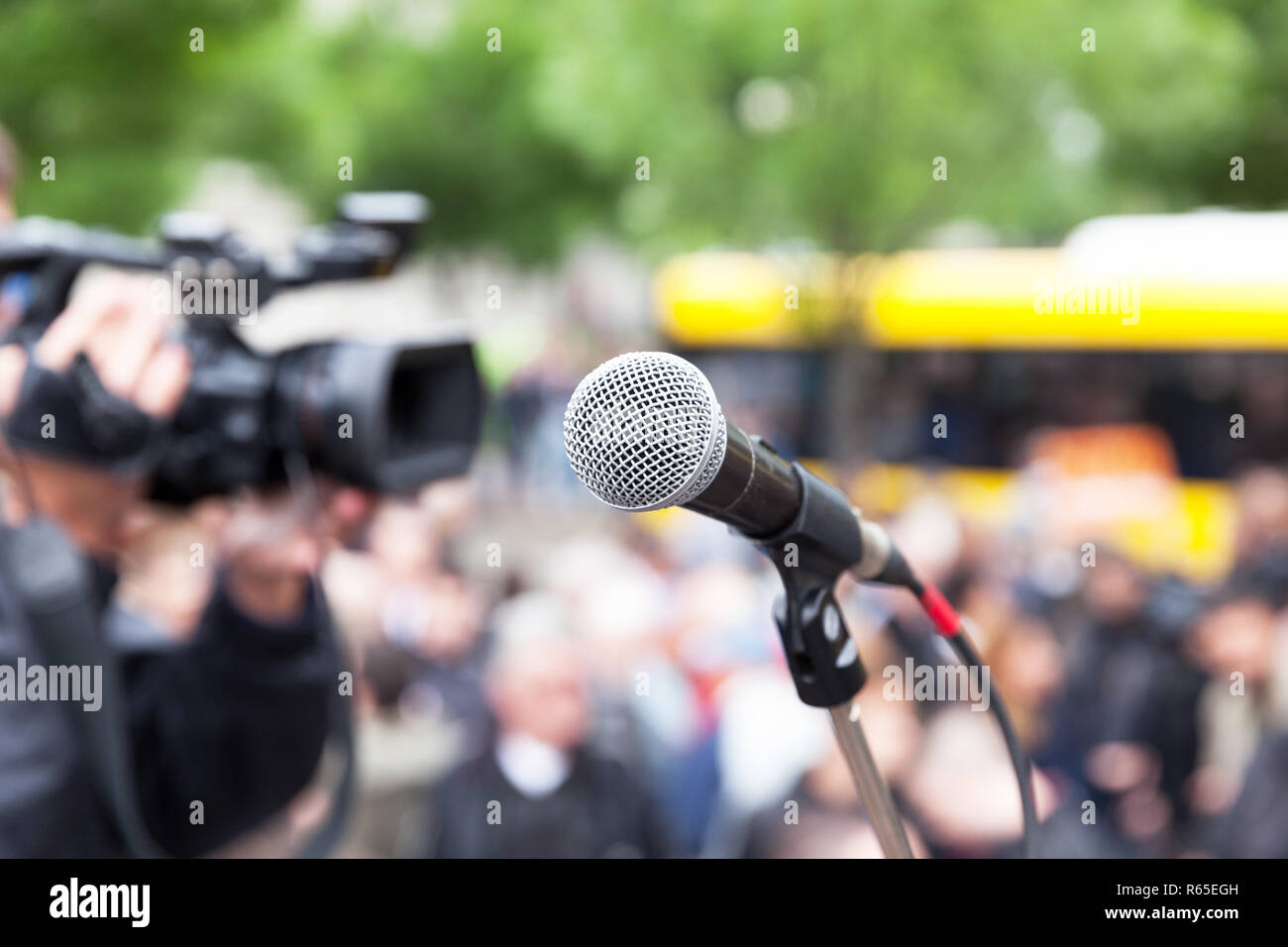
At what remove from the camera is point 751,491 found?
1077 mm

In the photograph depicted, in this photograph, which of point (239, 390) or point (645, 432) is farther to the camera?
point (239, 390)

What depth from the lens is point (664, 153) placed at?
8.79 meters

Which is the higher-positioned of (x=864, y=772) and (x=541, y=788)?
(x=864, y=772)

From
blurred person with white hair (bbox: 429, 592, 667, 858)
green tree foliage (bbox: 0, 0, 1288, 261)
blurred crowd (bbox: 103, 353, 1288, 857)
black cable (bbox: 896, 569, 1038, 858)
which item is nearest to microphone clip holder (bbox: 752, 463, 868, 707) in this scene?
black cable (bbox: 896, 569, 1038, 858)

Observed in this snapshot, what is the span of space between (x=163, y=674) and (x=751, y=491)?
1459mm

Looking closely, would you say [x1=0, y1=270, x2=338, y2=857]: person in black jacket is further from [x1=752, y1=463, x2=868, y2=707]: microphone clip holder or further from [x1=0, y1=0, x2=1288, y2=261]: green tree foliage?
[x1=0, y1=0, x2=1288, y2=261]: green tree foliage

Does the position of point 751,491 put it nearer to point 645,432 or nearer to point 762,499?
point 762,499

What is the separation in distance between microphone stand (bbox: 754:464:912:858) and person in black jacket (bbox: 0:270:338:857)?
3.00 ft

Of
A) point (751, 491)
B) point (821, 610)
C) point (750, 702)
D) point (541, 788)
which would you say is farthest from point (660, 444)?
point (750, 702)

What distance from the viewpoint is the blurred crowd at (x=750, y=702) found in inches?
124

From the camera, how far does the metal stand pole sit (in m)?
1.22

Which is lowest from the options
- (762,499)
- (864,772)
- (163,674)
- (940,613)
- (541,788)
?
(541,788)
